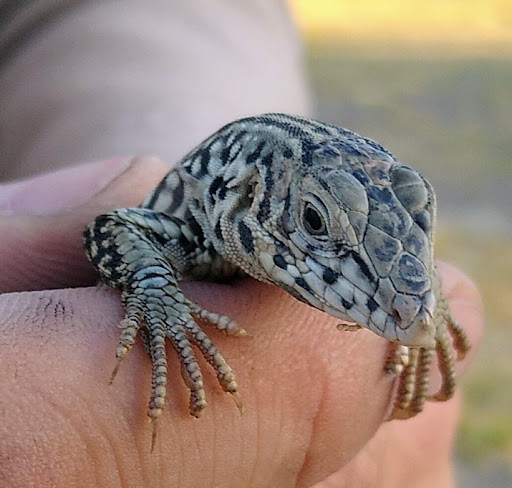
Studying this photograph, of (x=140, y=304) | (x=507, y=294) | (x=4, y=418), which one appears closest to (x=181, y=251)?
(x=140, y=304)

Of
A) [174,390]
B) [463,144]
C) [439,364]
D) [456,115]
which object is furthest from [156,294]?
[456,115]

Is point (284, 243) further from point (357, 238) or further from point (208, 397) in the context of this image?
point (208, 397)

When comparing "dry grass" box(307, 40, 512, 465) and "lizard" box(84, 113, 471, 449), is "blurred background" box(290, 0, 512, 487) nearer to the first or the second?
"dry grass" box(307, 40, 512, 465)

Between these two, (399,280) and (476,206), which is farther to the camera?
(476,206)

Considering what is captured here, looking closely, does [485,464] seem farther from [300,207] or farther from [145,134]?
[300,207]

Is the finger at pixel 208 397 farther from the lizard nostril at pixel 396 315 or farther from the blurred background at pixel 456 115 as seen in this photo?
the blurred background at pixel 456 115

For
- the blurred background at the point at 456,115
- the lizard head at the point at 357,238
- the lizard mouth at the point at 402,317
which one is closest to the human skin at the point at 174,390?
the lizard head at the point at 357,238

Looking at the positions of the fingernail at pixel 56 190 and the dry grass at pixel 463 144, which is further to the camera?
the dry grass at pixel 463 144
